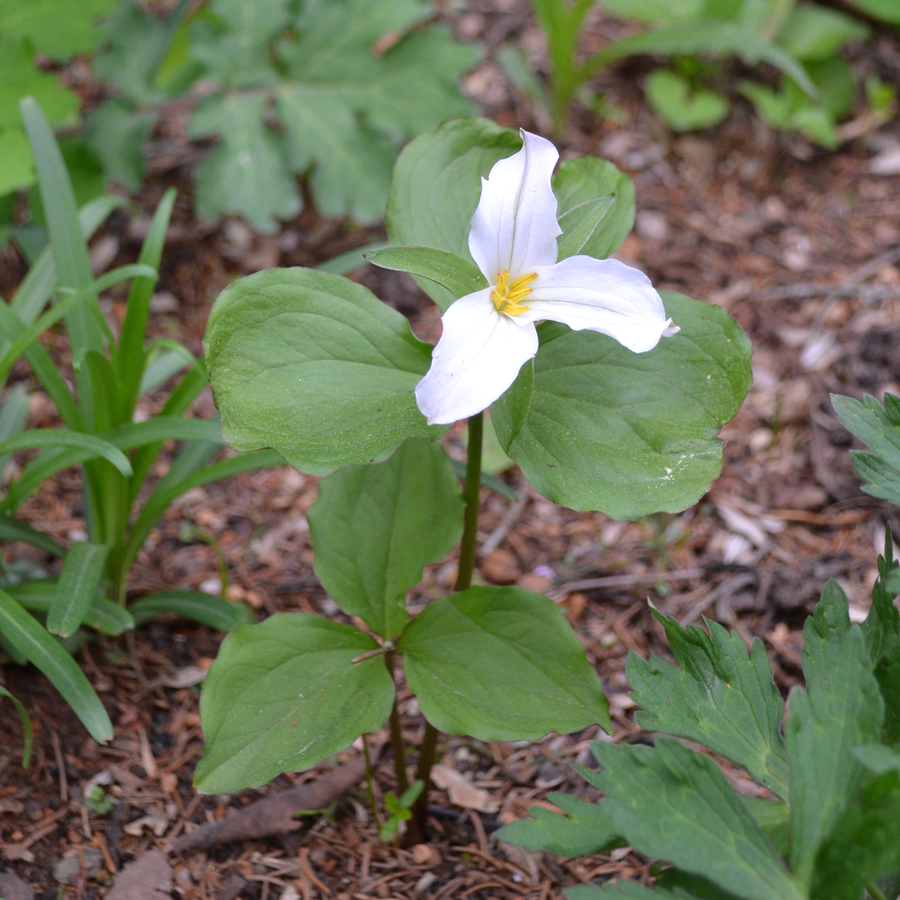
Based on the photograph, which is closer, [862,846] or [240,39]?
[862,846]

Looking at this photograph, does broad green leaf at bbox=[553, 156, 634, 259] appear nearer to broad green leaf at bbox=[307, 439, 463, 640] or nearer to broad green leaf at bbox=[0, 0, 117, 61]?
broad green leaf at bbox=[307, 439, 463, 640]

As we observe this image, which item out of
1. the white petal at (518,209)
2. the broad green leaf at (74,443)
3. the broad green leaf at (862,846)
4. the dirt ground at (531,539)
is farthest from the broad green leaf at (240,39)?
the broad green leaf at (862,846)

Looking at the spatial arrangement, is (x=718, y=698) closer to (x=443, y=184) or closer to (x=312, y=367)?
(x=312, y=367)

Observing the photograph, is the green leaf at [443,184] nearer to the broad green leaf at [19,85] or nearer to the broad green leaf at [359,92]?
the broad green leaf at [359,92]

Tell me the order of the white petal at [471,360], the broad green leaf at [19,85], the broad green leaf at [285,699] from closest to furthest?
the white petal at [471,360] < the broad green leaf at [285,699] < the broad green leaf at [19,85]

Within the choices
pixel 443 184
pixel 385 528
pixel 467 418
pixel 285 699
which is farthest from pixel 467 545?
pixel 443 184

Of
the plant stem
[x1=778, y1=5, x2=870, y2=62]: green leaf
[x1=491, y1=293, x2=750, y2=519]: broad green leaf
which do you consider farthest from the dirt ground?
[x1=491, y1=293, x2=750, y2=519]: broad green leaf
